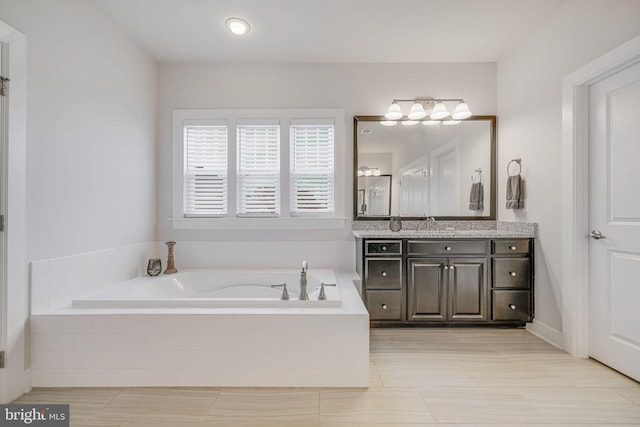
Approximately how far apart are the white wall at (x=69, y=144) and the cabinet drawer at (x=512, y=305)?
3342mm

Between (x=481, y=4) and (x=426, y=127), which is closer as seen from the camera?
(x=481, y=4)

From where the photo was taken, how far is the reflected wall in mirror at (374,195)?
332 cm

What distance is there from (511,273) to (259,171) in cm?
257

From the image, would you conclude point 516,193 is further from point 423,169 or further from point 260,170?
point 260,170

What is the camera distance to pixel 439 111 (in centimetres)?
322

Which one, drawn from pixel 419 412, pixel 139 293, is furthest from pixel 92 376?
pixel 419 412

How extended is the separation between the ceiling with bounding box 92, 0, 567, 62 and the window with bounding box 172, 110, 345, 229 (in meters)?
0.60

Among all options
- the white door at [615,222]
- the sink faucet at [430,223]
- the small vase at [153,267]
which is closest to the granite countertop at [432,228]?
the sink faucet at [430,223]

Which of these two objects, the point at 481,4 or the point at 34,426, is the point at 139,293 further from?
the point at 481,4

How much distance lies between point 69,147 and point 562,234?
362 cm

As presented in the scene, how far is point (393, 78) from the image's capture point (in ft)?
10.9

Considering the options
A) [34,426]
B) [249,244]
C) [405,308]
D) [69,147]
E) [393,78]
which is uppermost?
[393,78]

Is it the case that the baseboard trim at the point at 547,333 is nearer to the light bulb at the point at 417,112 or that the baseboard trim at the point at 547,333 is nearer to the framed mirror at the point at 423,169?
the framed mirror at the point at 423,169

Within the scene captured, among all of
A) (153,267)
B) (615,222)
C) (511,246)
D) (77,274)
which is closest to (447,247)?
(511,246)
